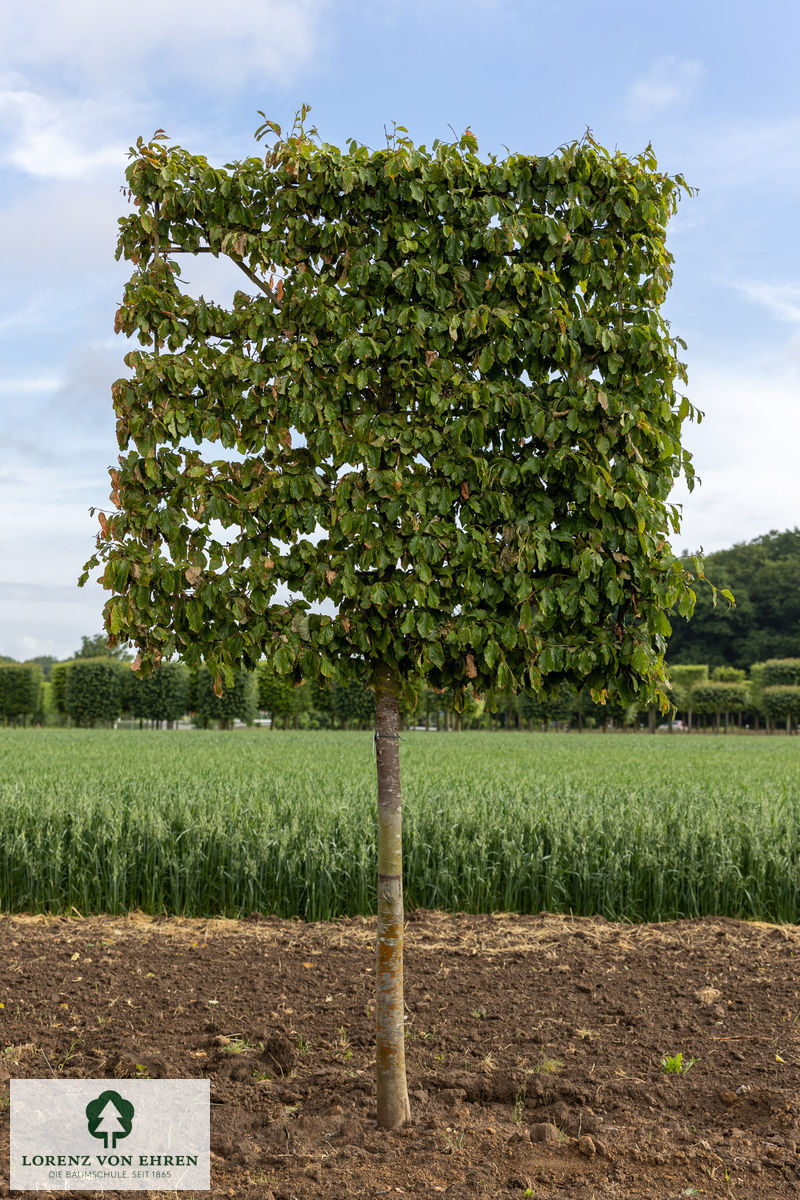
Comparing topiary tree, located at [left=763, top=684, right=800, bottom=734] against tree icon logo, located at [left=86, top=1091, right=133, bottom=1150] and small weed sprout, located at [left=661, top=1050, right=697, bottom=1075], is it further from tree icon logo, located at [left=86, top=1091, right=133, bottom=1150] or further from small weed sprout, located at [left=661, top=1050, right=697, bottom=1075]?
tree icon logo, located at [left=86, top=1091, right=133, bottom=1150]

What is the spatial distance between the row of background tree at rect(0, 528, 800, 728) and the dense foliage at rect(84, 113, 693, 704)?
3083 centimetres

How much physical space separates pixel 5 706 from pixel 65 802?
56.5m

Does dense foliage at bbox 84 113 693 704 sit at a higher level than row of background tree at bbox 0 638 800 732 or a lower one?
higher

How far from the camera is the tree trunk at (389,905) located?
14.1ft

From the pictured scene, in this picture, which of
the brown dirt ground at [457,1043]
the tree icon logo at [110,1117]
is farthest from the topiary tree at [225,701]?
the tree icon logo at [110,1117]

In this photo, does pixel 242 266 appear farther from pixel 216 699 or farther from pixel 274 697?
pixel 274 697

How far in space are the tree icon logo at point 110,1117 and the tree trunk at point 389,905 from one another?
1.22 meters

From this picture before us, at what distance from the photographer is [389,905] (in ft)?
14.5

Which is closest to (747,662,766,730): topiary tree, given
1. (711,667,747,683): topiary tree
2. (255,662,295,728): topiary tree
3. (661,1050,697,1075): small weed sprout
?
(711,667,747,683): topiary tree

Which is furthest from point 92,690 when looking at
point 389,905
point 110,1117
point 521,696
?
point 389,905

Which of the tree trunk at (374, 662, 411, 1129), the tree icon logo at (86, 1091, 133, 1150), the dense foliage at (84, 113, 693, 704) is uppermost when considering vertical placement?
the dense foliage at (84, 113, 693, 704)

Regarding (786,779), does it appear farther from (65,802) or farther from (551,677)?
(551,677)

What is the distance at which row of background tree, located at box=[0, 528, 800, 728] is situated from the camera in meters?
59.3

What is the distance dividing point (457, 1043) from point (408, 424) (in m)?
3.76
